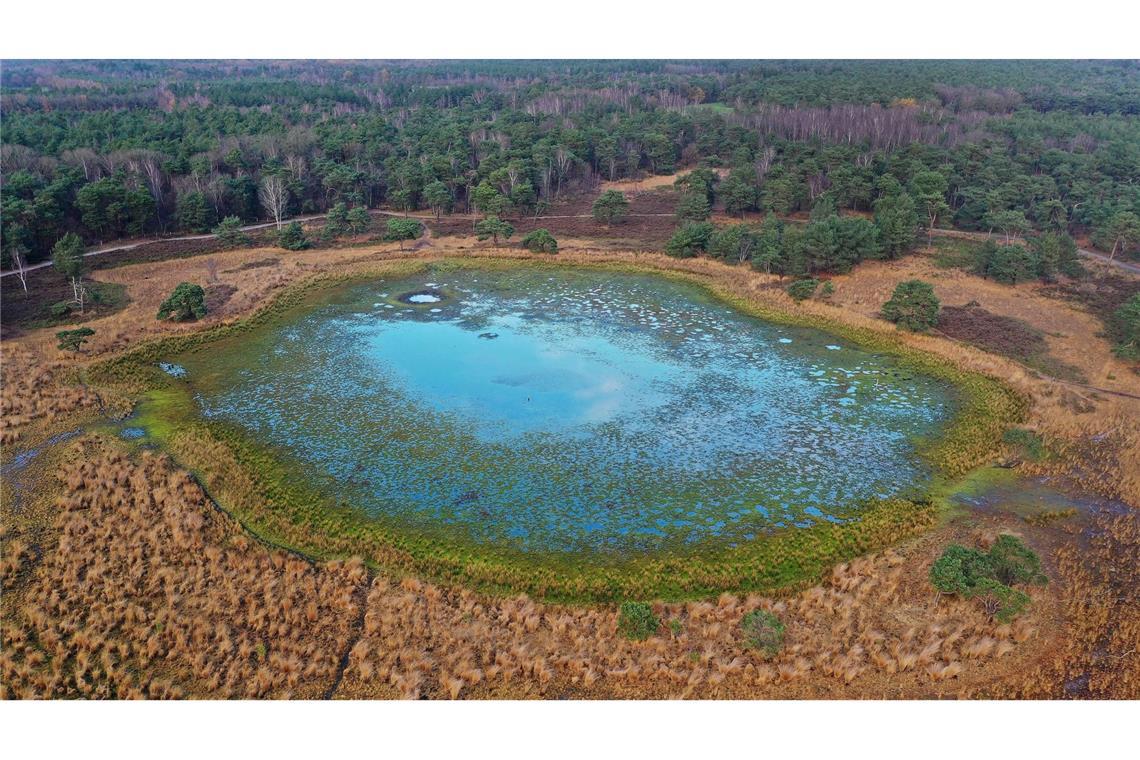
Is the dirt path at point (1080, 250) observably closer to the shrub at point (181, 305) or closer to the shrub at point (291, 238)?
the shrub at point (291, 238)

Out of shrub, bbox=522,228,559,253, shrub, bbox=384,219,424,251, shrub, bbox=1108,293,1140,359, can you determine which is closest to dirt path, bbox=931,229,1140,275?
shrub, bbox=1108,293,1140,359

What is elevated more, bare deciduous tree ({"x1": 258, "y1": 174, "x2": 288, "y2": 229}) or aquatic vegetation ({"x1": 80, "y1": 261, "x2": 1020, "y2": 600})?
bare deciduous tree ({"x1": 258, "y1": 174, "x2": 288, "y2": 229})

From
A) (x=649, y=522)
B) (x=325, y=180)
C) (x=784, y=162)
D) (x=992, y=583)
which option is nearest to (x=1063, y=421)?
(x=992, y=583)

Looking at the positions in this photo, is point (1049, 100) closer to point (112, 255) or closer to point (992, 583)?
point (992, 583)

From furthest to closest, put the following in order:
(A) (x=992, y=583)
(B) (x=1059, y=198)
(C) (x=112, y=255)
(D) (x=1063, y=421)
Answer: (B) (x=1059, y=198) → (C) (x=112, y=255) → (D) (x=1063, y=421) → (A) (x=992, y=583)

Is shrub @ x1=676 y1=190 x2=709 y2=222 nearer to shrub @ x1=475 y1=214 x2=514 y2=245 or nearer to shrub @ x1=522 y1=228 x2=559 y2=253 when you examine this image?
shrub @ x1=522 y1=228 x2=559 y2=253

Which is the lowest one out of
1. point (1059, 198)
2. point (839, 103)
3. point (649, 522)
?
point (649, 522)
